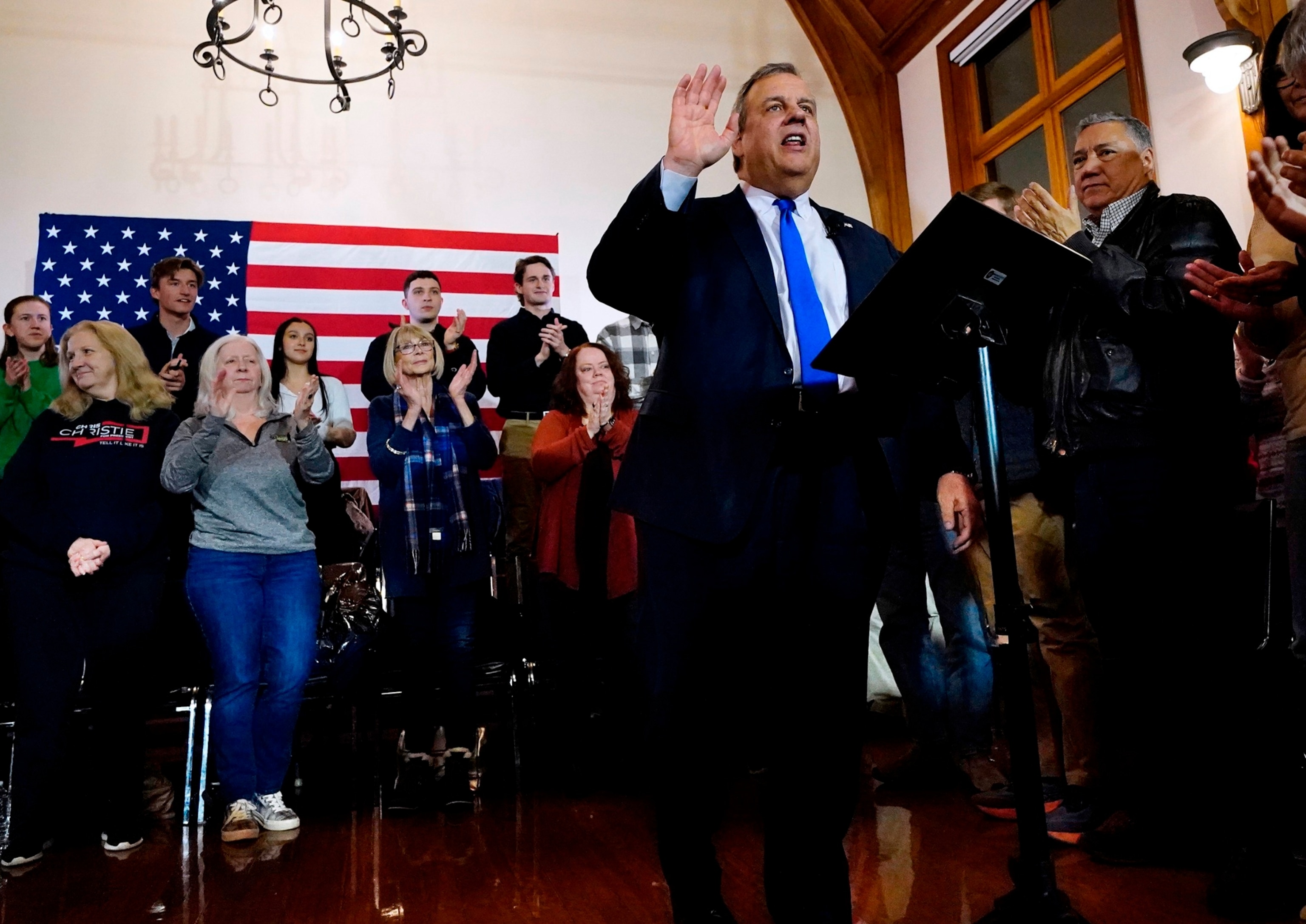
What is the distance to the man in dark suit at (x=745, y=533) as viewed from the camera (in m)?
1.51

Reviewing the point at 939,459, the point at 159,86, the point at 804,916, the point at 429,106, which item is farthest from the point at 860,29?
the point at 804,916

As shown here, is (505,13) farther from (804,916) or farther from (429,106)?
(804,916)

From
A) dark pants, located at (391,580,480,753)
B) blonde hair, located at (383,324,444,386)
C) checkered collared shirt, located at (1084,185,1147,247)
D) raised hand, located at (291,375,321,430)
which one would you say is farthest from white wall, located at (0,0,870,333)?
checkered collared shirt, located at (1084,185,1147,247)

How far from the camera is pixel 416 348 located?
3396 millimetres

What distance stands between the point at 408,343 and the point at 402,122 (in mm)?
2891

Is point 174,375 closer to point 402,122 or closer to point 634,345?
point 634,345

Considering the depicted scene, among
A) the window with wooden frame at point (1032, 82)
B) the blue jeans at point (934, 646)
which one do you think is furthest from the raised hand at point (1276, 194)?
the window with wooden frame at point (1032, 82)

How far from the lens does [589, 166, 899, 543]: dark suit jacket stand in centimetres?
148

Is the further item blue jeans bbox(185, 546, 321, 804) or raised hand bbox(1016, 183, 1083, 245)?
blue jeans bbox(185, 546, 321, 804)

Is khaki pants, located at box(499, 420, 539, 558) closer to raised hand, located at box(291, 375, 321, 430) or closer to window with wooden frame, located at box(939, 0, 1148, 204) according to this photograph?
raised hand, located at box(291, 375, 321, 430)

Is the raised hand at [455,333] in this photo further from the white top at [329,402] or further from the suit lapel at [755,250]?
the suit lapel at [755,250]

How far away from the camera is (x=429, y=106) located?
228 inches

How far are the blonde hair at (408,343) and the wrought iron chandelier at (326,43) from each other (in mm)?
1493

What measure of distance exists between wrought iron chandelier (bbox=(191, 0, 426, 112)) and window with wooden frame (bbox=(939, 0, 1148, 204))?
320cm
